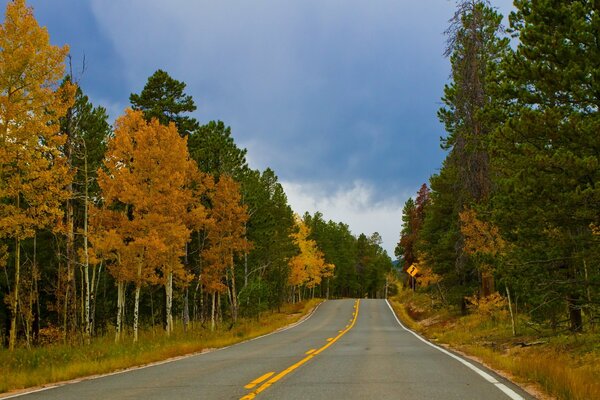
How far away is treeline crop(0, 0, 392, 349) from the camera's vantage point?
1536 centimetres

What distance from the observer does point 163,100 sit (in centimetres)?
3247

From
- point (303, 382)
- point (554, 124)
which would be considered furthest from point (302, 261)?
point (303, 382)

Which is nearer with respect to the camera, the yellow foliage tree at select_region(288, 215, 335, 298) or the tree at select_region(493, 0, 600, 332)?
the tree at select_region(493, 0, 600, 332)

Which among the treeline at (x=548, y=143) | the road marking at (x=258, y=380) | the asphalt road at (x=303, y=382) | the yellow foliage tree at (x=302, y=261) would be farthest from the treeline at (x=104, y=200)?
the yellow foliage tree at (x=302, y=261)

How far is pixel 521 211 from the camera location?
12.1 m

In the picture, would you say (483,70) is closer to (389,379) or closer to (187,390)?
(389,379)

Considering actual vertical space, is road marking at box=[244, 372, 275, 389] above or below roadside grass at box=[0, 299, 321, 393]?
above

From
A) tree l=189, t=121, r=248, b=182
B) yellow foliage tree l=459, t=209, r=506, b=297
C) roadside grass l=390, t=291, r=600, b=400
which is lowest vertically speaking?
roadside grass l=390, t=291, r=600, b=400

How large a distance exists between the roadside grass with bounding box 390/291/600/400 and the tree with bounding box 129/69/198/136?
69.3 ft

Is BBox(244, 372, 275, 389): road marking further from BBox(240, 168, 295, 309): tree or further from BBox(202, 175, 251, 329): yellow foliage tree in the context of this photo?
BBox(240, 168, 295, 309): tree

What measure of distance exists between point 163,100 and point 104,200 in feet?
29.8

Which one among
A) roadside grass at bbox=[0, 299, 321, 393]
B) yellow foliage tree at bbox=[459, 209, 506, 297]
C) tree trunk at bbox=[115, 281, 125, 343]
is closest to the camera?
roadside grass at bbox=[0, 299, 321, 393]

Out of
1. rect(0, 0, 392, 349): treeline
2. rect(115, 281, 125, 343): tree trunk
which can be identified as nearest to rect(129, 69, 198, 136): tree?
rect(0, 0, 392, 349): treeline

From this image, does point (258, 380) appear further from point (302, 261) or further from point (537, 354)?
point (302, 261)
